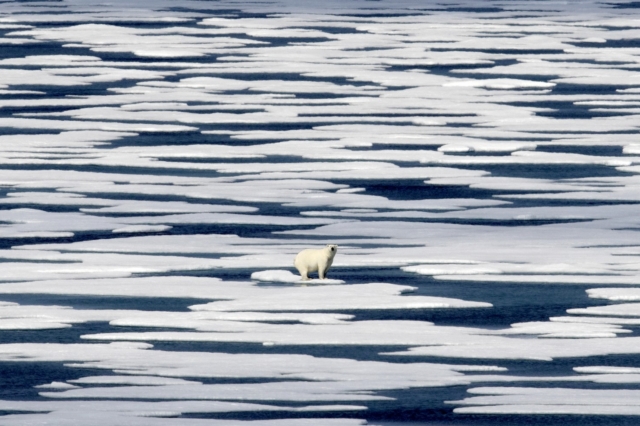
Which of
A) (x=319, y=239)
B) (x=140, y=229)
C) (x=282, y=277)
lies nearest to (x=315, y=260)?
(x=282, y=277)

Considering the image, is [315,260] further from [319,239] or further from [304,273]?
[319,239]

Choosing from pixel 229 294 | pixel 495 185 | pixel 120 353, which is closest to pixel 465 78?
pixel 495 185

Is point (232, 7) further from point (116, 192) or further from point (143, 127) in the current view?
point (116, 192)

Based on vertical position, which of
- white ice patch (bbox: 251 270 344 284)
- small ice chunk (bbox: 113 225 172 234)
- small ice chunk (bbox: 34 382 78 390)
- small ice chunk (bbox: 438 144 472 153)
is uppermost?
small ice chunk (bbox: 438 144 472 153)

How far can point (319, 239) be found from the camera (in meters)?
6.34

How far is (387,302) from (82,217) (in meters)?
1.98

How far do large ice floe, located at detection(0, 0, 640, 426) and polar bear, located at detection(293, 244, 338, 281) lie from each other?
5cm

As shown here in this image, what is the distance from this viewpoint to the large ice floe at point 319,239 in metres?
4.20

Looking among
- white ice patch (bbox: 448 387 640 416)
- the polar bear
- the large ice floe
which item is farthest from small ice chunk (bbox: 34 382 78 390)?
the polar bear

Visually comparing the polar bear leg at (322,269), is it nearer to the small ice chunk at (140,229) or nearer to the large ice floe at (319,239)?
the large ice floe at (319,239)

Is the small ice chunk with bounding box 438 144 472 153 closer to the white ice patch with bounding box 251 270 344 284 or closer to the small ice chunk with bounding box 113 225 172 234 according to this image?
the small ice chunk with bounding box 113 225 172 234

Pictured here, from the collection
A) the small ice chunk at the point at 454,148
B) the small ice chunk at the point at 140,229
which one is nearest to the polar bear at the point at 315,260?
the small ice chunk at the point at 140,229

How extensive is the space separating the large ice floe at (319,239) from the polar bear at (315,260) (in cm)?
5

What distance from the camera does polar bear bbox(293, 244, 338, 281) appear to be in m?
5.42
